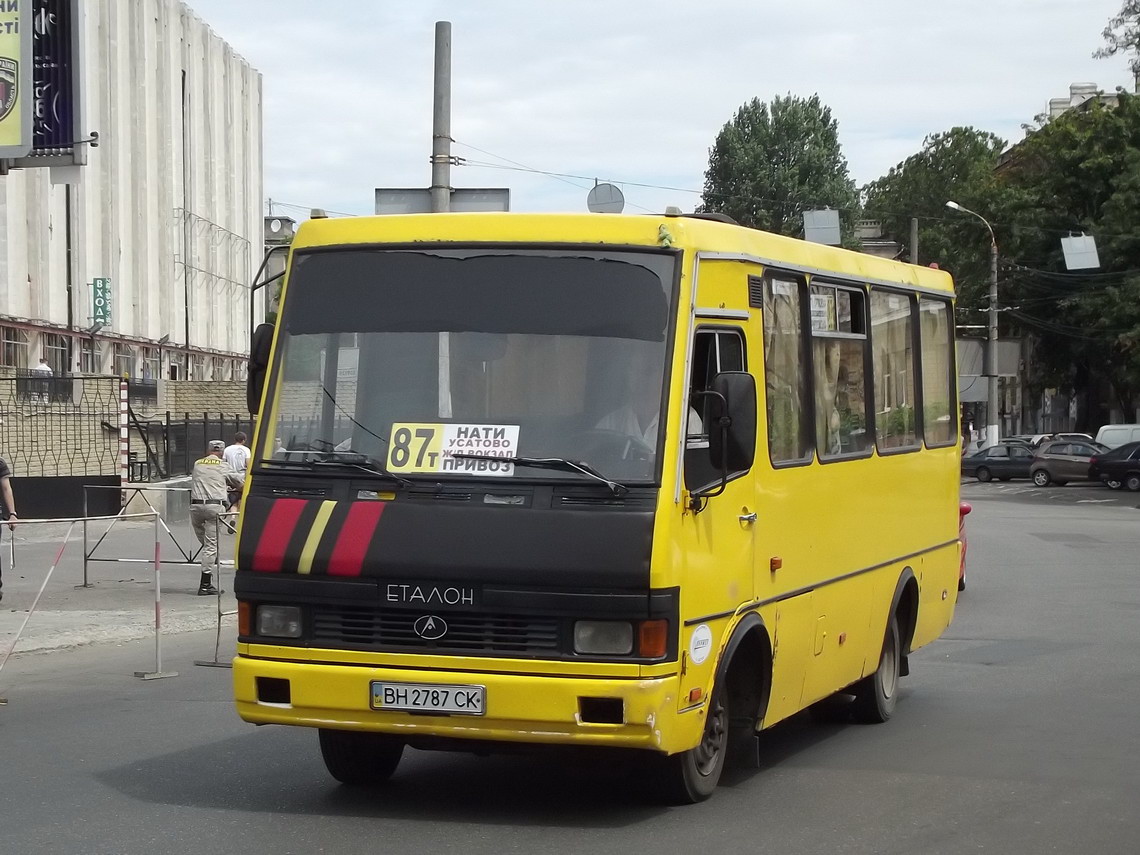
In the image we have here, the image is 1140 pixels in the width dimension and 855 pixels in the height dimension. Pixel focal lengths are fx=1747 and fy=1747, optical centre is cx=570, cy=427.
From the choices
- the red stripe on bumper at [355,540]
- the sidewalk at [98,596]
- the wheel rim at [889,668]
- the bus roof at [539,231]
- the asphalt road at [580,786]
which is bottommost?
the sidewalk at [98,596]

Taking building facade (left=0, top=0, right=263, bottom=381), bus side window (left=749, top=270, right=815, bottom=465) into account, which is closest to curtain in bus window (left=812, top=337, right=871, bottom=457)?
bus side window (left=749, top=270, right=815, bottom=465)

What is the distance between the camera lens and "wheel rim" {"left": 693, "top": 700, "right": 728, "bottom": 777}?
7.64 meters

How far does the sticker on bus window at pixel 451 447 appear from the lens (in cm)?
718

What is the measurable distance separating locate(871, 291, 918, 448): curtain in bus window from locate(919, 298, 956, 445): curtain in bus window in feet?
1.19

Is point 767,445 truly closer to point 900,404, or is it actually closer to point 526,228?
point 526,228

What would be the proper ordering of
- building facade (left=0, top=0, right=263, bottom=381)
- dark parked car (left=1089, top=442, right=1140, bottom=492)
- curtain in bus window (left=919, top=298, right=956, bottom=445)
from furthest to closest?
dark parked car (left=1089, top=442, right=1140, bottom=492)
building facade (left=0, top=0, right=263, bottom=381)
curtain in bus window (left=919, top=298, right=956, bottom=445)

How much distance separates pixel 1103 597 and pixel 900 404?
971cm

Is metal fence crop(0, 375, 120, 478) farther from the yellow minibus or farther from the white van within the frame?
the white van

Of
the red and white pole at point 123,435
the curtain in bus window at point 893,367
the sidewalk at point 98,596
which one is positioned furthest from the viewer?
the red and white pole at point 123,435

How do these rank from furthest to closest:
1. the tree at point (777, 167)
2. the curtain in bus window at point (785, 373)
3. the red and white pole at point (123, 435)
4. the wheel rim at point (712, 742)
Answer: the tree at point (777, 167)
the red and white pole at point (123, 435)
the curtain in bus window at point (785, 373)
the wheel rim at point (712, 742)

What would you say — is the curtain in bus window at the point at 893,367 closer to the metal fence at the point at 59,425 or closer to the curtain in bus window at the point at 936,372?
the curtain in bus window at the point at 936,372

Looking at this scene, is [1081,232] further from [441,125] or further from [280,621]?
[280,621]

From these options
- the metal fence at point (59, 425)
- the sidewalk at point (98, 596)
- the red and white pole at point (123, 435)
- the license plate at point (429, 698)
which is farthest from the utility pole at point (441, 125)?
the metal fence at point (59, 425)

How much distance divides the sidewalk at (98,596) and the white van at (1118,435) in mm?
35763
